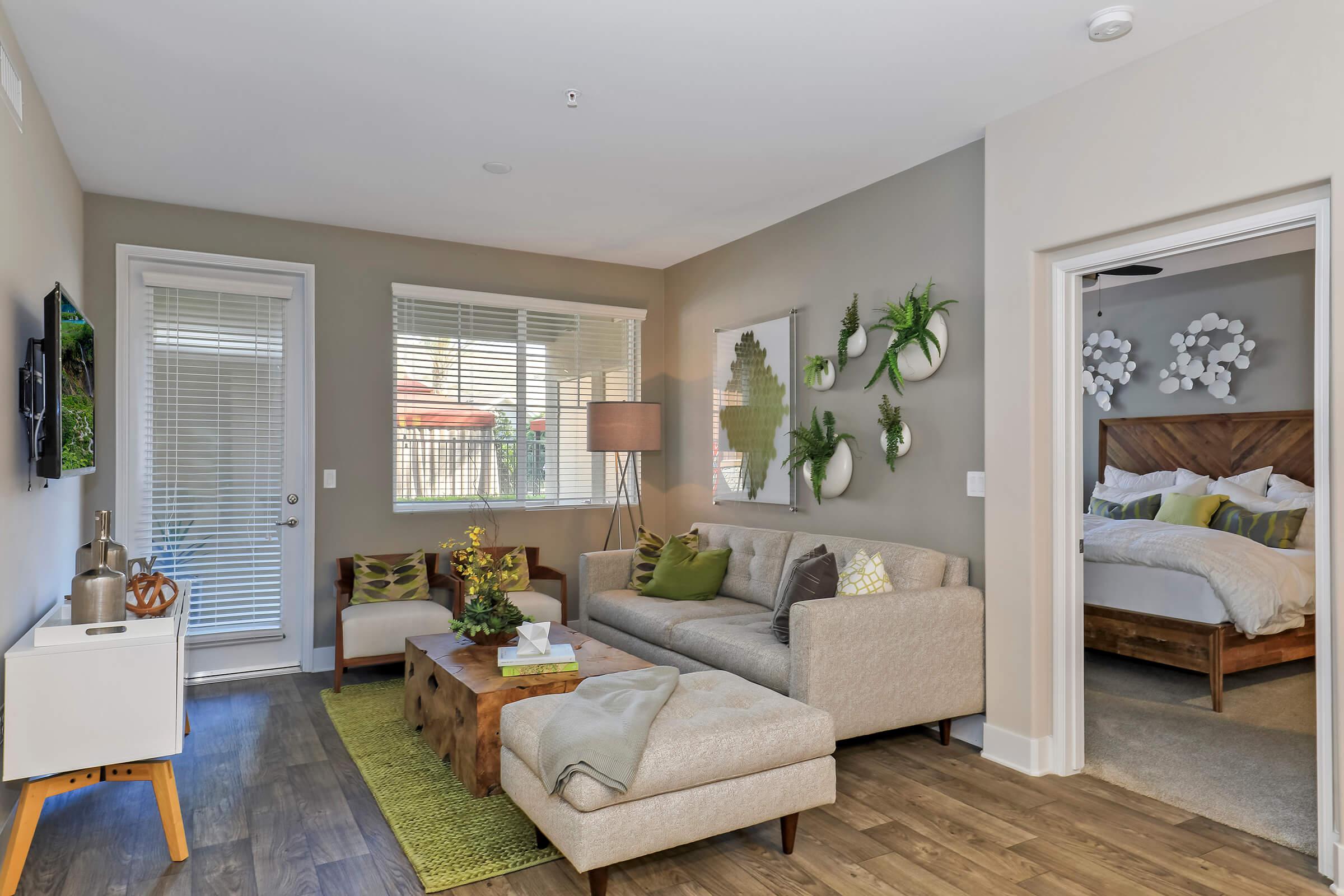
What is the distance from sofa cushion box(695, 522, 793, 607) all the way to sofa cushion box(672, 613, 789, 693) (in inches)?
10.0

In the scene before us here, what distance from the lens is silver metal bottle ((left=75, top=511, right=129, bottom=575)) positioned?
9.32 ft

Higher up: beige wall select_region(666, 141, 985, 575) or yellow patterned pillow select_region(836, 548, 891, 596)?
beige wall select_region(666, 141, 985, 575)

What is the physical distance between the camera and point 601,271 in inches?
236

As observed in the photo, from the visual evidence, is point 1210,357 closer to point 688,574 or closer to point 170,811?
point 688,574

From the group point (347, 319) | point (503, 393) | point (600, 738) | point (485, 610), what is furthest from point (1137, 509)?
point (347, 319)

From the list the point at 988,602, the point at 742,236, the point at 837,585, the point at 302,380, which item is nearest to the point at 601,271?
the point at 742,236

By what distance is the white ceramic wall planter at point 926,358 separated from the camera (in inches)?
Answer: 152

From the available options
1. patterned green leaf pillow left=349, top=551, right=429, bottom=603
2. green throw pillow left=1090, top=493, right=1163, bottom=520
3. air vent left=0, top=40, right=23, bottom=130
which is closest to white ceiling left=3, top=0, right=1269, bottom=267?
air vent left=0, top=40, right=23, bottom=130

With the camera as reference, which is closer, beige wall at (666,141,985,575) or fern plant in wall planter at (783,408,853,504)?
beige wall at (666,141,985,575)

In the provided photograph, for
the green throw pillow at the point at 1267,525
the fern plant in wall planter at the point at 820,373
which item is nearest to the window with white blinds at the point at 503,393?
the fern plant in wall planter at the point at 820,373

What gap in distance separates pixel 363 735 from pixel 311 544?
61.4 inches

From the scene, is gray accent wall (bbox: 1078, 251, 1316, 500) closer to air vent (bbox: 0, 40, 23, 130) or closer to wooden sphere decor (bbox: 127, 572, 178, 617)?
wooden sphere decor (bbox: 127, 572, 178, 617)

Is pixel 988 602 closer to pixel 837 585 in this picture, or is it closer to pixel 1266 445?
pixel 837 585

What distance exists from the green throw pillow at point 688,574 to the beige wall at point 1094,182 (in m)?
1.63
